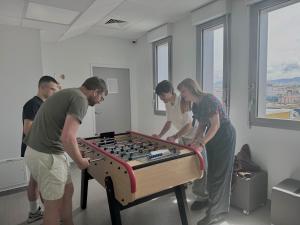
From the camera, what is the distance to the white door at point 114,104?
4770 millimetres

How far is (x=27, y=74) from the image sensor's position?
11.0ft

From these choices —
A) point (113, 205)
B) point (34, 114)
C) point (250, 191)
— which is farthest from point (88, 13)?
point (250, 191)

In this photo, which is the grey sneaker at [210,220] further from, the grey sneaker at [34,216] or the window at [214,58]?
the grey sneaker at [34,216]

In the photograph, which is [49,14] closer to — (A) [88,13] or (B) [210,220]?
(A) [88,13]

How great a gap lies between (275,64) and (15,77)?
3620 millimetres

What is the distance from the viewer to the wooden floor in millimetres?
2314

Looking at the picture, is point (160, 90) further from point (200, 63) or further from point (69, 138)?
point (69, 138)

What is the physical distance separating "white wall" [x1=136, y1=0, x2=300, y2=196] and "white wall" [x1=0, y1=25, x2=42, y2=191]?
7.80 feet

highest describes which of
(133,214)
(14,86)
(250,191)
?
(14,86)

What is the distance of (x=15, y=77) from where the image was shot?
3.28m

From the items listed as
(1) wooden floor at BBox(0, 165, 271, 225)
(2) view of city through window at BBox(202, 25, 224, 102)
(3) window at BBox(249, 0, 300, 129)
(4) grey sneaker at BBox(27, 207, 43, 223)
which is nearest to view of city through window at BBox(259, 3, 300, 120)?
(3) window at BBox(249, 0, 300, 129)

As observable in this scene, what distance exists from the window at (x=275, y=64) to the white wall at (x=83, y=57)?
2.97 m

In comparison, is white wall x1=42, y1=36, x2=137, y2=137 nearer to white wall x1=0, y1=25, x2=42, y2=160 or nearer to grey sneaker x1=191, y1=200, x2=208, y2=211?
white wall x1=0, y1=25, x2=42, y2=160

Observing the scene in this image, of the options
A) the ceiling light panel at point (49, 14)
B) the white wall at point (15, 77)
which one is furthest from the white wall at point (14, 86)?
the ceiling light panel at point (49, 14)
